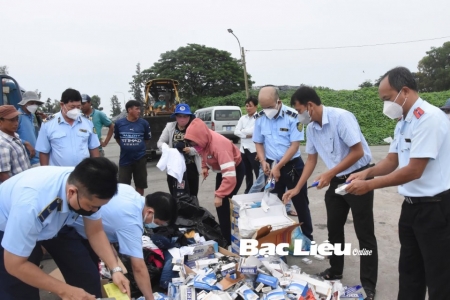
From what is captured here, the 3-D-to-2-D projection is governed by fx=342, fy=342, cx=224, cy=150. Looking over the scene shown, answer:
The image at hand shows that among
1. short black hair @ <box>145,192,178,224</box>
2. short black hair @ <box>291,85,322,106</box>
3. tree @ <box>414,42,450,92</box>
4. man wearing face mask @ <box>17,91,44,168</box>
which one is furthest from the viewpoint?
tree @ <box>414,42,450,92</box>

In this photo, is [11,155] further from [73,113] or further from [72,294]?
[72,294]

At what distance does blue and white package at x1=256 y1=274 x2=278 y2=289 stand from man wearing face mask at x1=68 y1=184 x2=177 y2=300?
0.81 m

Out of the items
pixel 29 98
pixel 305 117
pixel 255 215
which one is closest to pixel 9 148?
pixel 29 98

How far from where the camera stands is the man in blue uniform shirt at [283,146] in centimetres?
367

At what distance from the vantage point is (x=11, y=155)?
10.9 ft

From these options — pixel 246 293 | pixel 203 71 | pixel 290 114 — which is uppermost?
pixel 203 71

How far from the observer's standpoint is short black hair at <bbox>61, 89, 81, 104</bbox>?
3.93 meters

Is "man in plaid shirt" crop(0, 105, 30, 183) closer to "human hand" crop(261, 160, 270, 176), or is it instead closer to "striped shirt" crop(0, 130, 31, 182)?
"striped shirt" crop(0, 130, 31, 182)

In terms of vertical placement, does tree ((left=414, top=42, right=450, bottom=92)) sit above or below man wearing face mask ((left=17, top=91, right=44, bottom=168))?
above

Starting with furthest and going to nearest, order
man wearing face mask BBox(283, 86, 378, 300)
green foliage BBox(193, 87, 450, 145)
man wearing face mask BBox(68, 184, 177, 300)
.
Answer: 1. green foliage BBox(193, 87, 450, 145)
2. man wearing face mask BBox(283, 86, 378, 300)
3. man wearing face mask BBox(68, 184, 177, 300)

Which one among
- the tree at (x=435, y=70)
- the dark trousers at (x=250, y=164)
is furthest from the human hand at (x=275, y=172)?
the tree at (x=435, y=70)

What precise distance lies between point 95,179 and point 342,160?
1953 millimetres

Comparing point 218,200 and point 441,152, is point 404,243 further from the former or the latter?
point 218,200

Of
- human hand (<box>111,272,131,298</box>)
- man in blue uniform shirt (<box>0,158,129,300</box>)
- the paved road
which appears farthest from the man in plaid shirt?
human hand (<box>111,272,131,298</box>)
